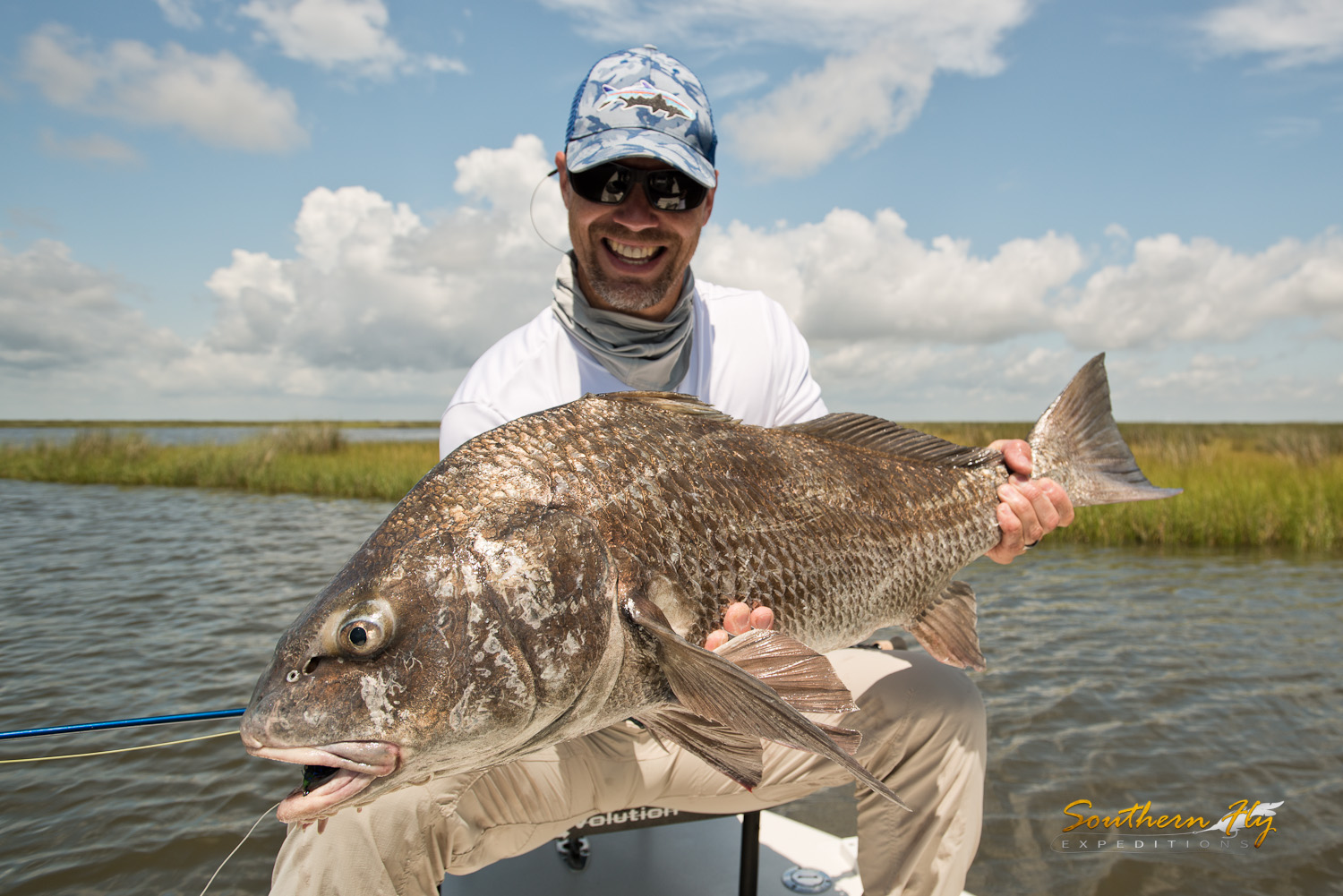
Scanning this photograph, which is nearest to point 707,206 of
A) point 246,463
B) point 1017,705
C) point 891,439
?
point 891,439

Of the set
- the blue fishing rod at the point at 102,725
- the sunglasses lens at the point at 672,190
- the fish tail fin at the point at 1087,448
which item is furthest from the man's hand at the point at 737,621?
the sunglasses lens at the point at 672,190

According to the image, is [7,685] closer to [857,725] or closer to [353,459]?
[857,725]

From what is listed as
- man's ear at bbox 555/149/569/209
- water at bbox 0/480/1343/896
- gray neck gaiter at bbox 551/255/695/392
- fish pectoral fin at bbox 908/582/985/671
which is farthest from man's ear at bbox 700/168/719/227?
water at bbox 0/480/1343/896

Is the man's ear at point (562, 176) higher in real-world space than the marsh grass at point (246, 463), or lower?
higher

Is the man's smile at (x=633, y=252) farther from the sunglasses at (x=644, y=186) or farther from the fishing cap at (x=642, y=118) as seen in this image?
the fishing cap at (x=642, y=118)

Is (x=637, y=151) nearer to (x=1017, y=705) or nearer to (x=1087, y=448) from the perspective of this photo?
(x=1087, y=448)

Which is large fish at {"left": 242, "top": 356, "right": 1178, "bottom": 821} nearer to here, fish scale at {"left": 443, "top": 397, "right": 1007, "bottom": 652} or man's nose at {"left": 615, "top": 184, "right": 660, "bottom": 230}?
fish scale at {"left": 443, "top": 397, "right": 1007, "bottom": 652}

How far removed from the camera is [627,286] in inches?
133

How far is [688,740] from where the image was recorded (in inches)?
81.1

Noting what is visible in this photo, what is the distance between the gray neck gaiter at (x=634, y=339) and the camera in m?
3.35

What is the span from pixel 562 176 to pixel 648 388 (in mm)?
1143

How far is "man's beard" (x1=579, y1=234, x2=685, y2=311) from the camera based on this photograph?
3365mm

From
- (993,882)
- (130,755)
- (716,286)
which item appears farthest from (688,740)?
(130,755)

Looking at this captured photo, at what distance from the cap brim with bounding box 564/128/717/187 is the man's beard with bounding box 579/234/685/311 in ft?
1.11
